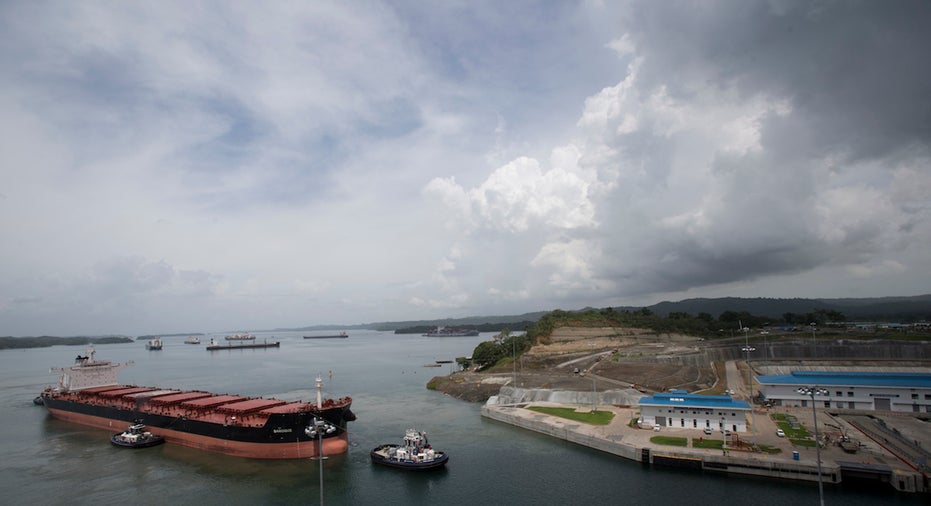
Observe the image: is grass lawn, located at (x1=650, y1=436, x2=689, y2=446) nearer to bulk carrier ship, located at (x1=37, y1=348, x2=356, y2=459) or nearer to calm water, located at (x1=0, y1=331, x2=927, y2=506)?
calm water, located at (x1=0, y1=331, x2=927, y2=506)

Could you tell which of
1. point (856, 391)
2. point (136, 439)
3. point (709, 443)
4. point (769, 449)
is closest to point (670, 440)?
point (709, 443)

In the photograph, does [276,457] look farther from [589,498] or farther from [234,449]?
[589,498]

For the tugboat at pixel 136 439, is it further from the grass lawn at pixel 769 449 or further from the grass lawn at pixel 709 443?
the grass lawn at pixel 769 449

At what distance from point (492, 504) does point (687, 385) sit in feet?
119

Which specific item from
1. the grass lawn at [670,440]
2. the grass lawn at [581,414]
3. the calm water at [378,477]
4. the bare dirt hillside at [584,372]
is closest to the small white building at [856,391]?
the bare dirt hillside at [584,372]

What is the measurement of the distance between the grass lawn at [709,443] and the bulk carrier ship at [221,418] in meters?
25.9

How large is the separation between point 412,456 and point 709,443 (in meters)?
21.2

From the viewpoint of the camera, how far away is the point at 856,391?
45250mm

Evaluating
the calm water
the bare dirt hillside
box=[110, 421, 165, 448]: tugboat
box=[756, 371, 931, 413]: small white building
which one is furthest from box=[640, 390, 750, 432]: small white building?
box=[110, 421, 165, 448]: tugboat

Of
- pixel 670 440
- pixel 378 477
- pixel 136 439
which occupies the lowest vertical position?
pixel 378 477

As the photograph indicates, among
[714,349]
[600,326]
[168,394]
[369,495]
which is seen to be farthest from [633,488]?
[600,326]

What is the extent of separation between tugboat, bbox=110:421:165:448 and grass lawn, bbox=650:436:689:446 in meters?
40.8

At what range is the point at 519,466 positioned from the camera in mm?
33938

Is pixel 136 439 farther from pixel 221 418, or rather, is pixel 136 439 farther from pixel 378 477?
pixel 378 477
